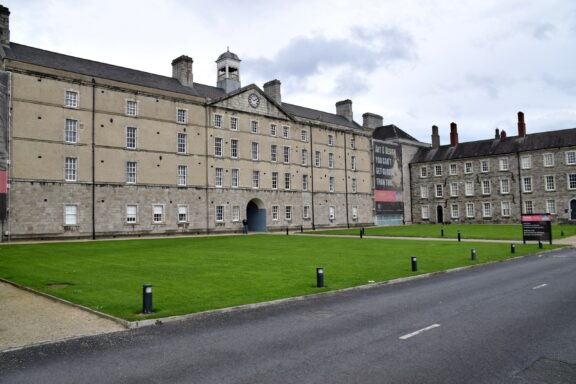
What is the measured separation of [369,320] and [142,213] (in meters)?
33.7

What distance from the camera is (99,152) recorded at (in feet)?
125

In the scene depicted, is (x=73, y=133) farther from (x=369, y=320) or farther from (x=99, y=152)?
(x=369, y=320)

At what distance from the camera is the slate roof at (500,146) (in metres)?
59.3

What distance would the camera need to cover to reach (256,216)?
167ft

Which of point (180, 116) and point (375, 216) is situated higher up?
point (180, 116)

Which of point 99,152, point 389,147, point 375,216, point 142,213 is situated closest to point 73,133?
point 99,152

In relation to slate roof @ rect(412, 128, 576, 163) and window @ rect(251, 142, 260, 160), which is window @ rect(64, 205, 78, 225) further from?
slate roof @ rect(412, 128, 576, 163)

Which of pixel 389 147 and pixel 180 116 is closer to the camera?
pixel 180 116

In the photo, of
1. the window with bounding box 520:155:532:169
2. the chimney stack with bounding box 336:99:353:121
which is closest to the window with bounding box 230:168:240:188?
the chimney stack with bounding box 336:99:353:121

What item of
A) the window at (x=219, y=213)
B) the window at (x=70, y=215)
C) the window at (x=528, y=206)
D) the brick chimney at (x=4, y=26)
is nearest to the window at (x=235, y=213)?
the window at (x=219, y=213)

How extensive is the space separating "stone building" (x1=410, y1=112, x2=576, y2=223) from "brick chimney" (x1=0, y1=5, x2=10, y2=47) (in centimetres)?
5600

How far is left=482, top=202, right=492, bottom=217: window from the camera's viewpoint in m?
64.4

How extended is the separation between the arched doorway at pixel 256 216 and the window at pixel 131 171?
1437cm

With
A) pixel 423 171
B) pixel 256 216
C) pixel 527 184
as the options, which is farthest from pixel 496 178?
pixel 256 216
